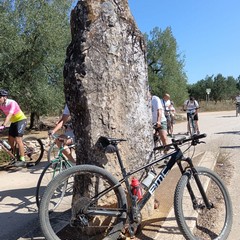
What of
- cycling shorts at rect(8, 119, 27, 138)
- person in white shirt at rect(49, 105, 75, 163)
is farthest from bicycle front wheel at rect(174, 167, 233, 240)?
cycling shorts at rect(8, 119, 27, 138)

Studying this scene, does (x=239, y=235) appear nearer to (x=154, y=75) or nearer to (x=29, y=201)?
(x=29, y=201)

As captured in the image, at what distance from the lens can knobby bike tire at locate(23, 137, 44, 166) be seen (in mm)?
9622

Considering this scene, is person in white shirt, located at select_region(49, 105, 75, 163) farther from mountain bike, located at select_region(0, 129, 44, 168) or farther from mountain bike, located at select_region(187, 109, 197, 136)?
mountain bike, located at select_region(187, 109, 197, 136)

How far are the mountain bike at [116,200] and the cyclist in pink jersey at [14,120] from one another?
15.6 ft

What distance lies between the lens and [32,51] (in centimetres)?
1628

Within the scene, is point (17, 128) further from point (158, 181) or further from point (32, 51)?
point (32, 51)

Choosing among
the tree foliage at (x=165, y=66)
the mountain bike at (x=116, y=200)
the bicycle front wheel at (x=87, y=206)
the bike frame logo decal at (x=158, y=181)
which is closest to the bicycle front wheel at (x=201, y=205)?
the mountain bike at (x=116, y=200)

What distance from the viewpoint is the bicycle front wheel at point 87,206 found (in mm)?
3199

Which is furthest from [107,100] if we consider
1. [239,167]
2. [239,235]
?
[239,167]

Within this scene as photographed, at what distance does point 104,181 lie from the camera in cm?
352

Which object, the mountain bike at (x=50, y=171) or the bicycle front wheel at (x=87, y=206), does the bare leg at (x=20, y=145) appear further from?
the bicycle front wheel at (x=87, y=206)

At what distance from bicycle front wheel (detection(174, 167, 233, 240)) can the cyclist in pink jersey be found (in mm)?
5574

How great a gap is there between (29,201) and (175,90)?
27.9m

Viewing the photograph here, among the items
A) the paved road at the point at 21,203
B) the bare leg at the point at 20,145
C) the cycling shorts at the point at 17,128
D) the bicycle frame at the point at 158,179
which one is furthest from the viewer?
the bare leg at the point at 20,145
